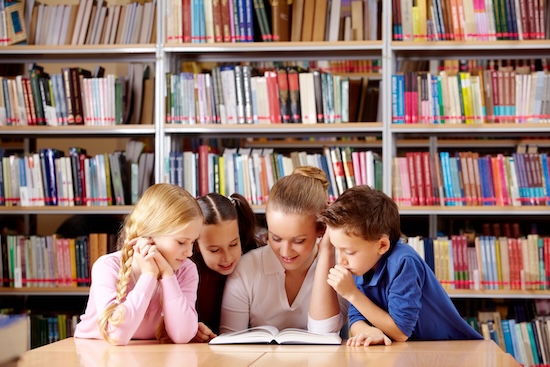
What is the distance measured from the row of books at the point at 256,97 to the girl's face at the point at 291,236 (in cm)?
149

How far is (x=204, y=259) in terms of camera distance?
230cm

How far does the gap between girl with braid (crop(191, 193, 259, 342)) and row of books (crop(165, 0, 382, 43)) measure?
1.46 meters

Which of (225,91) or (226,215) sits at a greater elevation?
(225,91)

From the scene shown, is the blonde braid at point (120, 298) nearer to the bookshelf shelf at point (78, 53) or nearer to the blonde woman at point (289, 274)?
the blonde woman at point (289, 274)

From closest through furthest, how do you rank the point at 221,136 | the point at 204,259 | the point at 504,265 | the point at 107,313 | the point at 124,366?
1. the point at 124,366
2. the point at 107,313
3. the point at 204,259
4. the point at 504,265
5. the point at 221,136

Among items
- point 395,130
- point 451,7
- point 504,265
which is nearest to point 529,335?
point 504,265

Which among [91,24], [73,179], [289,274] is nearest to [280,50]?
[91,24]

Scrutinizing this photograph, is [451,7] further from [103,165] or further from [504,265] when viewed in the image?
[103,165]

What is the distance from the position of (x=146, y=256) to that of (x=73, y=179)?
194cm

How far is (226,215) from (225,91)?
148cm

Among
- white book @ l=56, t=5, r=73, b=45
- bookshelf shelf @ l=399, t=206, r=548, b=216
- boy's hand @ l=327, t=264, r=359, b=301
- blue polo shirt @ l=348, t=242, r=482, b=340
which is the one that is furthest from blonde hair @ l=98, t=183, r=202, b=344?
white book @ l=56, t=5, r=73, b=45

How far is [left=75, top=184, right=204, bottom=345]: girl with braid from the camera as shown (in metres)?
1.92

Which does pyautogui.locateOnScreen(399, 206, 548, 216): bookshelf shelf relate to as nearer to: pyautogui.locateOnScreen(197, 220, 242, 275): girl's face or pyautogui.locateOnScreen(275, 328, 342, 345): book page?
pyautogui.locateOnScreen(197, 220, 242, 275): girl's face

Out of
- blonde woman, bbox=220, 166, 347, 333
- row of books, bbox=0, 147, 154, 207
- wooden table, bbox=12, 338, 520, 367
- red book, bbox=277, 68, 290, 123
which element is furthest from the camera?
row of books, bbox=0, 147, 154, 207
